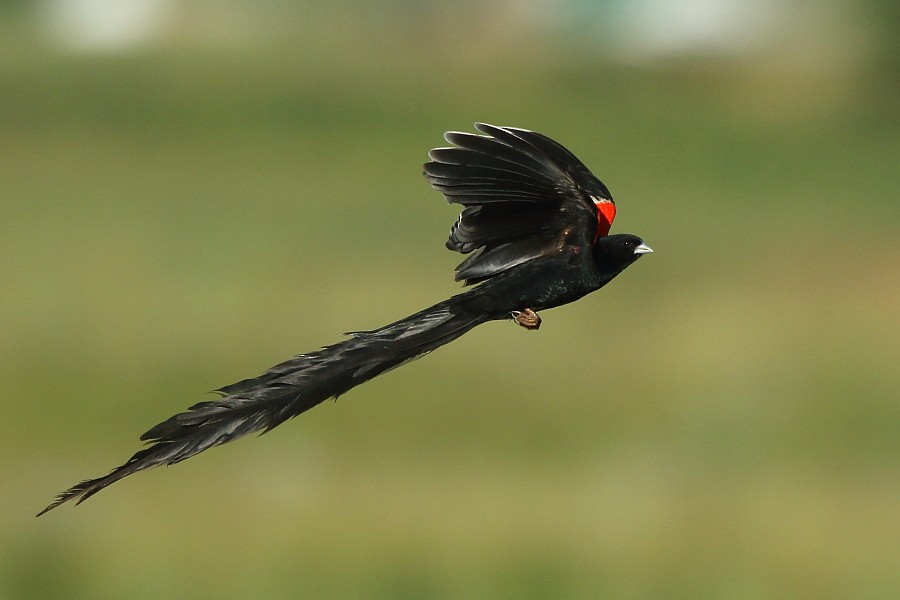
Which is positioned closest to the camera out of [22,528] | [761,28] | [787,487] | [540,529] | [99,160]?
[22,528]

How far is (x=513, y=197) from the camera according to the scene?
3.77m

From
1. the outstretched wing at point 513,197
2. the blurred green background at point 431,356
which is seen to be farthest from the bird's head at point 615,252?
the blurred green background at point 431,356

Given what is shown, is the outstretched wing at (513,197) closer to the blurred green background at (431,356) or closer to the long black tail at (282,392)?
the long black tail at (282,392)

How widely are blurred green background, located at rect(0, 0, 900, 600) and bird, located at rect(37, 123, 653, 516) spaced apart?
633 cm

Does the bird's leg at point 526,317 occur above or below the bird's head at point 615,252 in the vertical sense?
below

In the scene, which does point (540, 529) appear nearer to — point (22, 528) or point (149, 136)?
point (22, 528)

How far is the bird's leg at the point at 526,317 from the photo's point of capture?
3520 millimetres

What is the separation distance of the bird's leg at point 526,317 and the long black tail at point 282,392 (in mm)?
151

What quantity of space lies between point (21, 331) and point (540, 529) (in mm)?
5839

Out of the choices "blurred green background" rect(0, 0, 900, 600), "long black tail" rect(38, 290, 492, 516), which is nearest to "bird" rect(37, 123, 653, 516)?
"long black tail" rect(38, 290, 492, 516)

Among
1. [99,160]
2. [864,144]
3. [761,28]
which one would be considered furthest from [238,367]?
[761,28]

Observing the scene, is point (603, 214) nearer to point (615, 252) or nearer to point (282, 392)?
point (615, 252)

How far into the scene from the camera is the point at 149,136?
28.1 metres

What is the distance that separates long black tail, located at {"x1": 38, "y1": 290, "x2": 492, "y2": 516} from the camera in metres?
2.99
